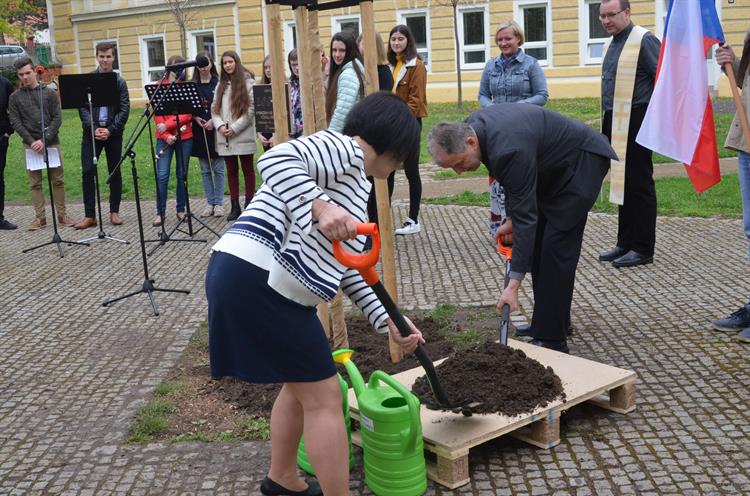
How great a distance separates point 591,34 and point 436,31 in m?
4.81

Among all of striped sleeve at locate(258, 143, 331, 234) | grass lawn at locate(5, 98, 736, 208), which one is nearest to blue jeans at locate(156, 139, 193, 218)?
grass lawn at locate(5, 98, 736, 208)

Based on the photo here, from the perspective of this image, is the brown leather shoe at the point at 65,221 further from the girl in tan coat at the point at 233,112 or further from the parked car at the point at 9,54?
the parked car at the point at 9,54

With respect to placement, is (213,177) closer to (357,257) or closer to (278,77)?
(278,77)

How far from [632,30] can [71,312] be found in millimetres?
5347

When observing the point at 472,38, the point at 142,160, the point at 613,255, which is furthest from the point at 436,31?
the point at 613,255

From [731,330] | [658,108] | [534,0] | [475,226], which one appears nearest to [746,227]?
[731,330]

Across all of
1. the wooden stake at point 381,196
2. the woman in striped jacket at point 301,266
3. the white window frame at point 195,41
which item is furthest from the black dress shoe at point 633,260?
the white window frame at point 195,41

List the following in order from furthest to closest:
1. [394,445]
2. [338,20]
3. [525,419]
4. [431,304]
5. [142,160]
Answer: [338,20] → [142,160] → [431,304] → [525,419] → [394,445]

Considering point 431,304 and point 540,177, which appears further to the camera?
point 431,304

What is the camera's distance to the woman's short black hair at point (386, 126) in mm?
3258

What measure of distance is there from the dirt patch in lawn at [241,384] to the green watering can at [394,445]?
2.99 feet

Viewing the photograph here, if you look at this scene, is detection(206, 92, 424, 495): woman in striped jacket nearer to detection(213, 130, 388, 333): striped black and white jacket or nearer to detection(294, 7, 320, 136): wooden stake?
detection(213, 130, 388, 333): striped black and white jacket

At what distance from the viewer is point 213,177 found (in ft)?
37.9

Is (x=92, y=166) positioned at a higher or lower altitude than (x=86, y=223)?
higher
